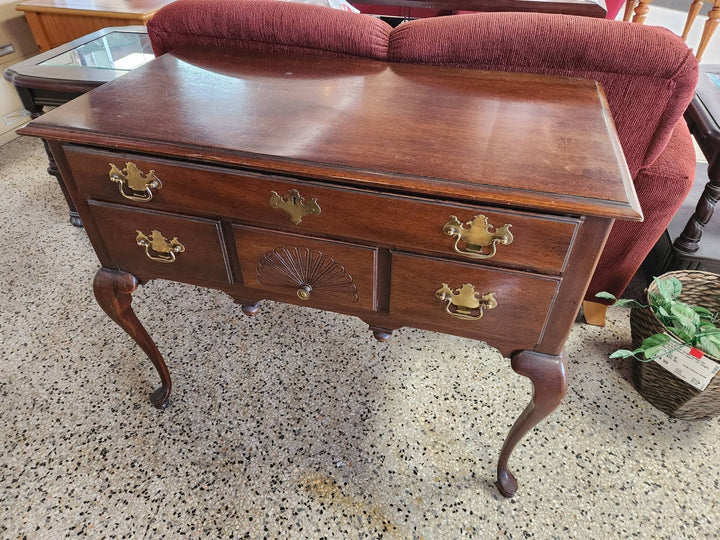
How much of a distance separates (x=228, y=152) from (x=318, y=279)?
262 mm

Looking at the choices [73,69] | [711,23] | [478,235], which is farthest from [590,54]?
[73,69]

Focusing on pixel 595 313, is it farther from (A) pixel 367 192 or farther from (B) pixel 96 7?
(B) pixel 96 7

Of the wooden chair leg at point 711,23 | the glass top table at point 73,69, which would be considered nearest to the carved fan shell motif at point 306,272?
the glass top table at point 73,69

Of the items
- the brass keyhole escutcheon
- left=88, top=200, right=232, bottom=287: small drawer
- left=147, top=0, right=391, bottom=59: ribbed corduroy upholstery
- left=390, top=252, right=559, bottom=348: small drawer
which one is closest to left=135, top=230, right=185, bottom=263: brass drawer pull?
left=88, top=200, right=232, bottom=287: small drawer

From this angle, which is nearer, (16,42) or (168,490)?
(168,490)

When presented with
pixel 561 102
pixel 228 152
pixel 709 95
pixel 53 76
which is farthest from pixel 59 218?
pixel 709 95

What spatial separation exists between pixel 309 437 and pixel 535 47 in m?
1.01

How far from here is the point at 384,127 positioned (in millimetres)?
769

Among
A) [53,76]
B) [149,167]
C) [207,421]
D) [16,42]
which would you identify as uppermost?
[149,167]

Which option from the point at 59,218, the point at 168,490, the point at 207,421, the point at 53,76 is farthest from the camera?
the point at 59,218

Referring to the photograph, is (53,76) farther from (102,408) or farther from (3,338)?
(102,408)

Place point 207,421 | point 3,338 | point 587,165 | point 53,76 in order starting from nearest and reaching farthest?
1. point 587,165
2. point 207,421
3. point 3,338
4. point 53,76

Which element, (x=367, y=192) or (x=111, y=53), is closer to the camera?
(x=367, y=192)

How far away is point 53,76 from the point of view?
5.14ft
